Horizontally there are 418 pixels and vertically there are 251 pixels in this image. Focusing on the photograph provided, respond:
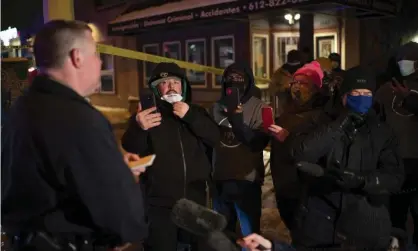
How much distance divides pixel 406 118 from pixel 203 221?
3.22 metres

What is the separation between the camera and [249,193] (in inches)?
174

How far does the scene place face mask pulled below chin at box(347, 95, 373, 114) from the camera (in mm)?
3322

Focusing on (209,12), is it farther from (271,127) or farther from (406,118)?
(271,127)

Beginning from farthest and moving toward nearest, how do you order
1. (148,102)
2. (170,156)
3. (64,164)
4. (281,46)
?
(281,46), (148,102), (170,156), (64,164)

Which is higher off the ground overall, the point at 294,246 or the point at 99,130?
the point at 99,130

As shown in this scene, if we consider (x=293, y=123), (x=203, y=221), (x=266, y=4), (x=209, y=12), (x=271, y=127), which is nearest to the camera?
(x=203, y=221)

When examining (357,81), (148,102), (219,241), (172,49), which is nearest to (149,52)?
(172,49)

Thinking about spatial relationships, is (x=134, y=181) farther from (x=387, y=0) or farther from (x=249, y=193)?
(x=387, y=0)

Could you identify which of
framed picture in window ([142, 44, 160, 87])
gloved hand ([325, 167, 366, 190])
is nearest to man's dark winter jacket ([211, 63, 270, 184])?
gloved hand ([325, 167, 366, 190])

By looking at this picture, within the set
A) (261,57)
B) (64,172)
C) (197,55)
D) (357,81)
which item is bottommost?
(64,172)

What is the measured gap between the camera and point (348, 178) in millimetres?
3125

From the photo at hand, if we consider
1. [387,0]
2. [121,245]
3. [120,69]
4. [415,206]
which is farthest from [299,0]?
[120,69]

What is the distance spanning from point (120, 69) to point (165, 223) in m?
18.7

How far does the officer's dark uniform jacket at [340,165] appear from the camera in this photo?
10.7ft
